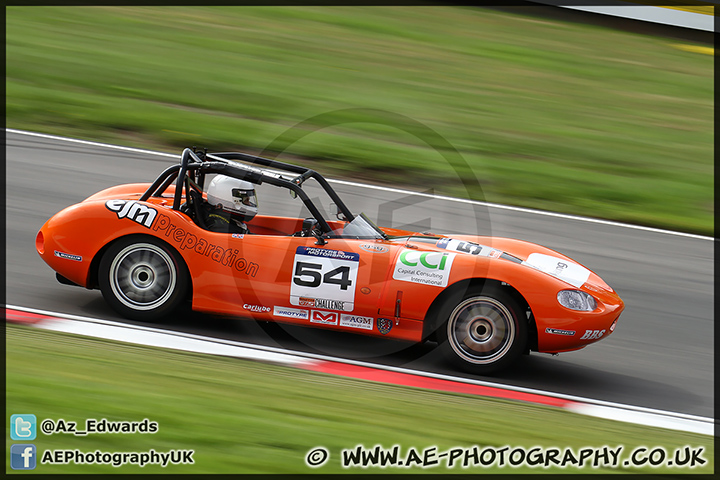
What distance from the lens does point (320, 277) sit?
247 inches

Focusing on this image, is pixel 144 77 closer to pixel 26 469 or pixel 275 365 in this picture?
pixel 275 365

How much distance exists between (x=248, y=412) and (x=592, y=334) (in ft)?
9.73

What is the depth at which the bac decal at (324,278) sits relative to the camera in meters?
6.25

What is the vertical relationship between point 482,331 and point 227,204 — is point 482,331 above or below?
below

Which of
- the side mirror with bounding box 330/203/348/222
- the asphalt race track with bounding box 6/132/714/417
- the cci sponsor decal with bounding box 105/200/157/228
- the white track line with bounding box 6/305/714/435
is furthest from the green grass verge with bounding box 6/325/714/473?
the side mirror with bounding box 330/203/348/222

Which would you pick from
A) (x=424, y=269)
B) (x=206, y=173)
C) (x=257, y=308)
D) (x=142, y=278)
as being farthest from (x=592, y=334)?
(x=142, y=278)

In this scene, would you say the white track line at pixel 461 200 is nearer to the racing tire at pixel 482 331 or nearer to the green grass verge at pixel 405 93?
the green grass verge at pixel 405 93

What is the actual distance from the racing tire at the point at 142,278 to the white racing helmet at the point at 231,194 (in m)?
0.62

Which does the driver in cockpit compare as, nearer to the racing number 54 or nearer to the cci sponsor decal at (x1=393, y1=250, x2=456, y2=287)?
the racing number 54

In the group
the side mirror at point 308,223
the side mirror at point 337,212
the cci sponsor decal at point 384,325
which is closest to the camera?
the cci sponsor decal at point 384,325

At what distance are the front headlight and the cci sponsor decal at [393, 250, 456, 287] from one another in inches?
37.4

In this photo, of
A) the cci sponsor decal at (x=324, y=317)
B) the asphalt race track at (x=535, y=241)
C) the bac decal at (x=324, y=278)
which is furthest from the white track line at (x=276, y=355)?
the bac decal at (x=324, y=278)

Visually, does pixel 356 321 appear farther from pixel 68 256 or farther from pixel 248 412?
pixel 68 256

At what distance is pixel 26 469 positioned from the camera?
13.3ft
